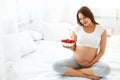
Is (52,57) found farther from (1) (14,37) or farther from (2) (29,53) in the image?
(1) (14,37)

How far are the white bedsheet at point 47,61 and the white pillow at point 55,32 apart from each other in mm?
149

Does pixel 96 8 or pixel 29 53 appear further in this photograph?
pixel 96 8

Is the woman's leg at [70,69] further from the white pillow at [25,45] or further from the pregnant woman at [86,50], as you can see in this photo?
the white pillow at [25,45]

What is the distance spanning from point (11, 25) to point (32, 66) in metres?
0.66

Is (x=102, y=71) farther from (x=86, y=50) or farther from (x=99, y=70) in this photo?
(x=86, y=50)

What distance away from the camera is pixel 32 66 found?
1.97 metres

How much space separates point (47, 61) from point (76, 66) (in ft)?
1.17

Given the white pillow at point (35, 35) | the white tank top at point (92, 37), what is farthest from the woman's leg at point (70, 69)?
the white pillow at point (35, 35)

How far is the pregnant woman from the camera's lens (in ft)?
5.71

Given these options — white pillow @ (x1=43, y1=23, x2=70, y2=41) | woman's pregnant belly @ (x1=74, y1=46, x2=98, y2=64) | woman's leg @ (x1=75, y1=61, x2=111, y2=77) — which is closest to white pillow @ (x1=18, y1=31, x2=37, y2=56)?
white pillow @ (x1=43, y1=23, x2=70, y2=41)

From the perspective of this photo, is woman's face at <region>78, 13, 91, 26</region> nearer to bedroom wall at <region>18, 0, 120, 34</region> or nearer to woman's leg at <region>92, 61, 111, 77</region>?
woman's leg at <region>92, 61, 111, 77</region>

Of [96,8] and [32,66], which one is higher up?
[96,8]

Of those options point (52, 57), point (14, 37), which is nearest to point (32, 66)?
point (52, 57)

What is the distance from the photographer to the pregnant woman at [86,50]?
5.71 ft
